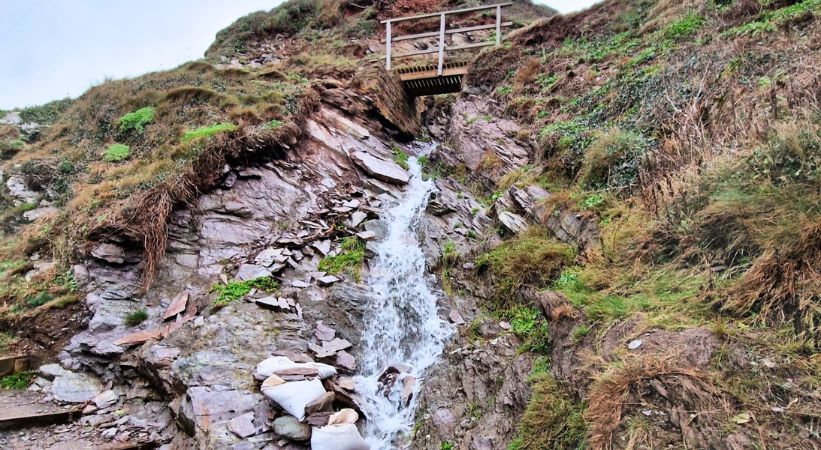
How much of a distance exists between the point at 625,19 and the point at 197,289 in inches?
540

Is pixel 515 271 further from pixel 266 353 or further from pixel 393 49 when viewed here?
pixel 393 49

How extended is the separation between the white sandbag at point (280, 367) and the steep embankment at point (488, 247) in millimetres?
202

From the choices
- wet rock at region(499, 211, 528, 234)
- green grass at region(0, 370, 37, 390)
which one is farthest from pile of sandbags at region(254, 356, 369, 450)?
wet rock at region(499, 211, 528, 234)

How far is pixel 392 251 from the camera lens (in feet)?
27.7

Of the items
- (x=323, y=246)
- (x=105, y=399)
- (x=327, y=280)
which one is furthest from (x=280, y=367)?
(x=323, y=246)

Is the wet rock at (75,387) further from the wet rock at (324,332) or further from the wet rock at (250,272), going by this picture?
the wet rock at (324,332)

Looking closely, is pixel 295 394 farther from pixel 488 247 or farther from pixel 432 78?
pixel 432 78

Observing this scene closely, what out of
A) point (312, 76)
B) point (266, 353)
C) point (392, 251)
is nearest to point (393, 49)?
point (312, 76)

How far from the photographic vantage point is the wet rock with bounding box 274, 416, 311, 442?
15.6 feet

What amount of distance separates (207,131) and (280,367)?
Answer: 633cm

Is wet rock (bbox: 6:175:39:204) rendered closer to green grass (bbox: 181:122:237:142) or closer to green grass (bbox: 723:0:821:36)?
green grass (bbox: 181:122:237:142)

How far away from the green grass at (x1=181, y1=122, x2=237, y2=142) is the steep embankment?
2.7 inches

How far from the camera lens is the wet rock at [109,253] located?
713cm

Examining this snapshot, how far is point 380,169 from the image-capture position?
1110 cm
